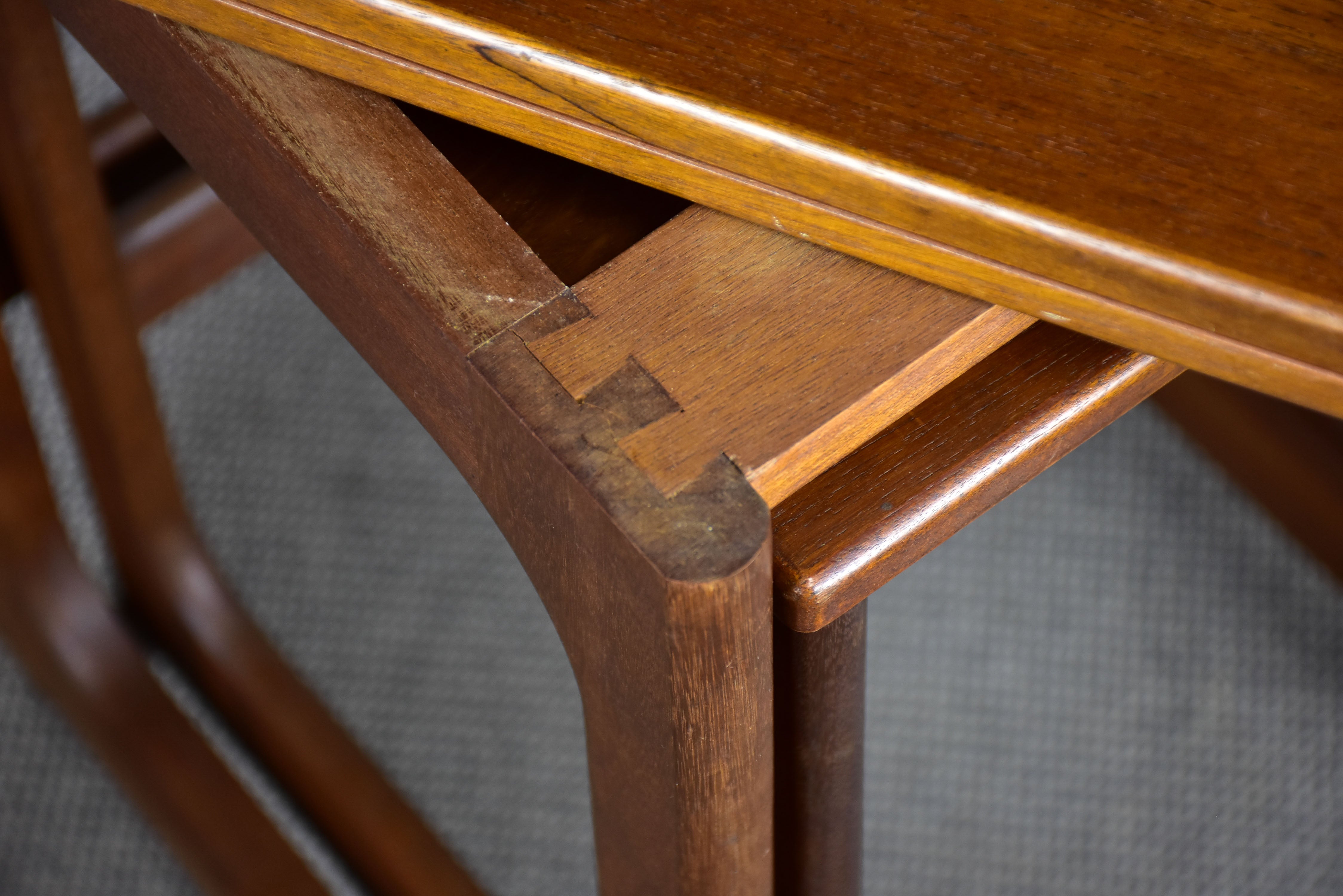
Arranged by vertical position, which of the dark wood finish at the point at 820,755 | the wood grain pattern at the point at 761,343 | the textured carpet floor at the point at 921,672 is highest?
the wood grain pattern at the point at 761,343

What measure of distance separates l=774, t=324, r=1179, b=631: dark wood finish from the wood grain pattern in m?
0.02

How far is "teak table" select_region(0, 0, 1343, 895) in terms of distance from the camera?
0.27 meters

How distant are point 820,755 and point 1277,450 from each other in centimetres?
59

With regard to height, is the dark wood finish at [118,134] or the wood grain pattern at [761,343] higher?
the wood grain pattern at [761,343]

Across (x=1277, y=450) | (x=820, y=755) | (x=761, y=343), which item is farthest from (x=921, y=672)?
(x=761, y=343)

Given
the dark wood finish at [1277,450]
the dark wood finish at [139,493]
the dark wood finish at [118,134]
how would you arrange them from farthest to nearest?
the dark wood finish at [1277,450], the dark wood finish at [118,134], the dark wood finish at [139,493]

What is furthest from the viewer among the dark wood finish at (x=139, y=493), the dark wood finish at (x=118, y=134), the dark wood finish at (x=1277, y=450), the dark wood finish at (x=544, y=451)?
the dark wood finish at (x=1277, y=450)

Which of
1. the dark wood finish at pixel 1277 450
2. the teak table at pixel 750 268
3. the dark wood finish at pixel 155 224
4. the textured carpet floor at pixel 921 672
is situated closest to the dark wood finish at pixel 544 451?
the teak table at pixel 750 268

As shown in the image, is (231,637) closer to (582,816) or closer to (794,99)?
(582,816)

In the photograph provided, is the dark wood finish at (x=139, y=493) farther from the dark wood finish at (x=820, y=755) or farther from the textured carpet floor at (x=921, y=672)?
the dark wood finish at (x=820, y=755)

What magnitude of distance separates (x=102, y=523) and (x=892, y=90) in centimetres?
69

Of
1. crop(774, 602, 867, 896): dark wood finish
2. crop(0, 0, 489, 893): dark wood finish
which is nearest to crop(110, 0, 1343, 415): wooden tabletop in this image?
crop(774, 602, 867, 896): dark wood finish

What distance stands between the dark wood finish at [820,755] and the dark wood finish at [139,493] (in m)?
0.36

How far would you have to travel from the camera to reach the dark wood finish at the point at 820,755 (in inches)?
13.6
